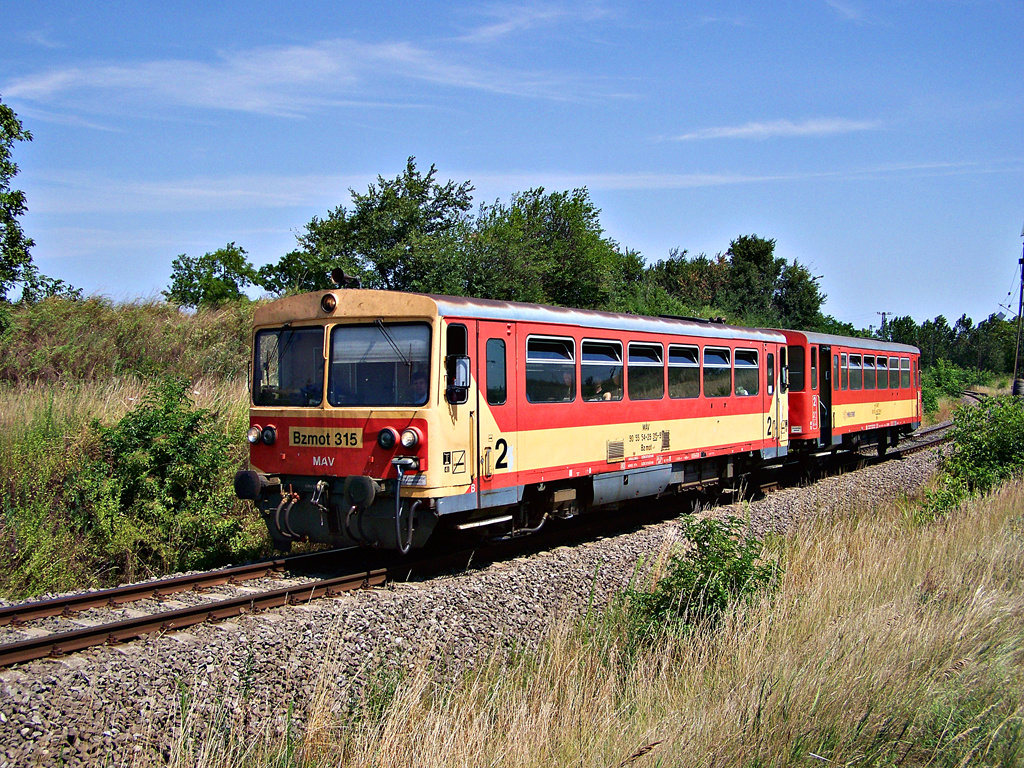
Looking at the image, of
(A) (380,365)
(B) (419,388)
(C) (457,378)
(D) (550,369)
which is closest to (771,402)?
(D) (550,369)

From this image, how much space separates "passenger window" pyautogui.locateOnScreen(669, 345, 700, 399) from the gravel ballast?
3313 millimetres

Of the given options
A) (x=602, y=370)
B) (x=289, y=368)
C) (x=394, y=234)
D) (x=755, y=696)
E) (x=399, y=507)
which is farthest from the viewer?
(x=394, y=234)

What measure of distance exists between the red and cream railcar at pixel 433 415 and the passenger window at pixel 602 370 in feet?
0.08

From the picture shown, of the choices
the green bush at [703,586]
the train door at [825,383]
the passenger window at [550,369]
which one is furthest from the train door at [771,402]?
the green bush at [703,586]

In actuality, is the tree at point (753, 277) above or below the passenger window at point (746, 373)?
above

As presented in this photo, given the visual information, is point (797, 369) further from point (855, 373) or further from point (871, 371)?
point (871, 371)

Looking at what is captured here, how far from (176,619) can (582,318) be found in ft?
18.3

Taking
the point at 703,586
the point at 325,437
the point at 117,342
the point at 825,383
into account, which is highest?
the point at 117,342

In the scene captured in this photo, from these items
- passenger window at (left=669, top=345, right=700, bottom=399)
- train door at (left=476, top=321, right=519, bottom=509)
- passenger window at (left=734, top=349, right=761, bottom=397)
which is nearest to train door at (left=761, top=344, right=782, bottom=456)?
passenger window at (left=734, top=349, right=761, bottom=397)

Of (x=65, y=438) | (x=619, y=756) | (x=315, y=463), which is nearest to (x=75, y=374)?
(x=65, y=438)

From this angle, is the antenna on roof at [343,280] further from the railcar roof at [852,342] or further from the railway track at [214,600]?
the railcar roof at [852,342]

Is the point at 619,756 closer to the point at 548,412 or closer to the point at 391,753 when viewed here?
the point at 391,753

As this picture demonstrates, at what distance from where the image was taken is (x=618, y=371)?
10594mm

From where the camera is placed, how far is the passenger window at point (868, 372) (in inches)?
762
